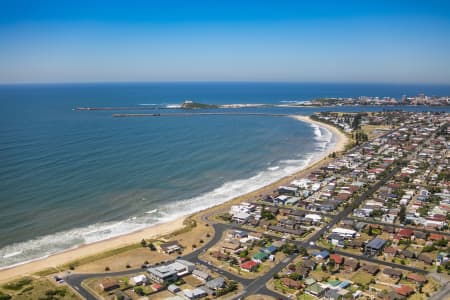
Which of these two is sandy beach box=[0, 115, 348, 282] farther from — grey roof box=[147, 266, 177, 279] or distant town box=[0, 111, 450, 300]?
grey roof box=[147, 266, 177, 279]

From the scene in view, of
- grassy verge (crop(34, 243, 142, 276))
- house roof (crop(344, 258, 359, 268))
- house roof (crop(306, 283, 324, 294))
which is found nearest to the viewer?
house roof (crop(306, 283, 324, 294))

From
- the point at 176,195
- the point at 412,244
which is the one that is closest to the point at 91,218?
the point at 176,195

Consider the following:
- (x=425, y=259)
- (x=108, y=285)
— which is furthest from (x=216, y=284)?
(x=425, y=259)

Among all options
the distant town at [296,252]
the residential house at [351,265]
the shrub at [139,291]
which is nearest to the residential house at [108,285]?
the distant town at [296,252]

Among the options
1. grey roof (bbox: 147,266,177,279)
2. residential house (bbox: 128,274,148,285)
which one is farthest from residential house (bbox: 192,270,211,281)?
residential house (bbox: 128,274,148,285)

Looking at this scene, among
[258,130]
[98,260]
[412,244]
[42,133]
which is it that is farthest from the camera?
[258,130]

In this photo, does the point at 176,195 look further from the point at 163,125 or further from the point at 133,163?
the point at 163,125
